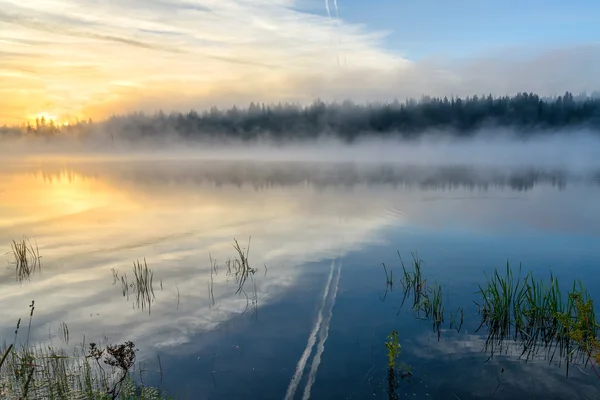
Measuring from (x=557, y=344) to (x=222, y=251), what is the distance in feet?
49.8

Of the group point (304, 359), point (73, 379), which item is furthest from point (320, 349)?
point (73, 379)

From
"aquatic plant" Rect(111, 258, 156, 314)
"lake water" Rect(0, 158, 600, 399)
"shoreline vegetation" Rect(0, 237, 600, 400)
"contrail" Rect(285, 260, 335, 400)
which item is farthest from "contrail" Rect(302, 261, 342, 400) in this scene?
"aquatic plant" Rect(111, 258, 156, 314)

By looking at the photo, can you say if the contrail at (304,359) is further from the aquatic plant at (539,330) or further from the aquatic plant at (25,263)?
the aquatic plant at (25,263)

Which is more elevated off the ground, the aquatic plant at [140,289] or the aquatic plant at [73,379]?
the aquatic plant at [73,379]

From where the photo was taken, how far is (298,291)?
1573 centimetres

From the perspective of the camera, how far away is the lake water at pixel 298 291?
9750mm

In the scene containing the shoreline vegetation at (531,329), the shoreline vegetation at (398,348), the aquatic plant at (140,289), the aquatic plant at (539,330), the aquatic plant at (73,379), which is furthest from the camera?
the aquatic plant at (140,289)

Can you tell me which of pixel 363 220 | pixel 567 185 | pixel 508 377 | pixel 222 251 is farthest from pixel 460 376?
pixel 567 185

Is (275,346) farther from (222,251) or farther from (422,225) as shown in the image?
(422,225)

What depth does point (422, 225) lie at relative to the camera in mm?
28781

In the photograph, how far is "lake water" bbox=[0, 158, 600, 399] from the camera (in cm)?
975

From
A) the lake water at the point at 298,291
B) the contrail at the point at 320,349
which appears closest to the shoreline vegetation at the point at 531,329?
the lake water at the point at 298,291

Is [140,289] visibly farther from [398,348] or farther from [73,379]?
[398,348]

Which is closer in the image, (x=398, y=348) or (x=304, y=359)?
(x=304, y=359)
